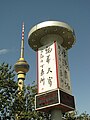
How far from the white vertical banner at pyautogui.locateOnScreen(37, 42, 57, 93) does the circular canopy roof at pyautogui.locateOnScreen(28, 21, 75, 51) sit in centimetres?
118

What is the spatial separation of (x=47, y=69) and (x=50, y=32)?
3399 millimetres

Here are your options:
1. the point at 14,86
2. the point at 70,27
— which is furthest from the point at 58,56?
the point at 14,86

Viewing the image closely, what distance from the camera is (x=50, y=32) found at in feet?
62.2

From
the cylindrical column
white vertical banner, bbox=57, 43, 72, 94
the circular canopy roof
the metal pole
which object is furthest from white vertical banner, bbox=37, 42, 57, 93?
the metal pole

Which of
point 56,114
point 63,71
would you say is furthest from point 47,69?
point 56,114

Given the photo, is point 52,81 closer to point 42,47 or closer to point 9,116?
point 42,47

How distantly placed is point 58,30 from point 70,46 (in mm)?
2921

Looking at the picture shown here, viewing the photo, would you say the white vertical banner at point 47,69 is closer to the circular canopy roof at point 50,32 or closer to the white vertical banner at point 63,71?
the white vertical banner at point 63,71

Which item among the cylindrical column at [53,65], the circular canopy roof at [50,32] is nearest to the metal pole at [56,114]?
the cylindrical column at [53,65]

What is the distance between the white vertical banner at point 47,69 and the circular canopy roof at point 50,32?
1.18 meters

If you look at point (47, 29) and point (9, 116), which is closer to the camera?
point (47, 29)

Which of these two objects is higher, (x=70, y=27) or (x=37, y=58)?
(x=70, y=27)

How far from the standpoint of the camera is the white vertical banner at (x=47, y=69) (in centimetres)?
1688

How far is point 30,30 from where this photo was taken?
19.4m
